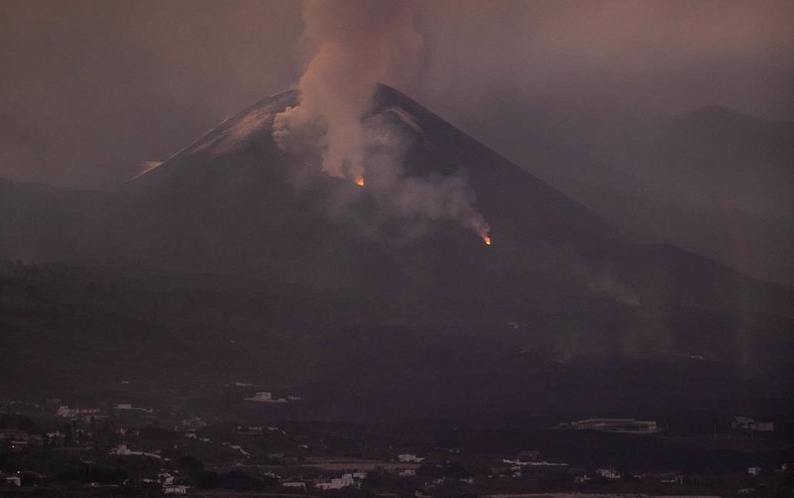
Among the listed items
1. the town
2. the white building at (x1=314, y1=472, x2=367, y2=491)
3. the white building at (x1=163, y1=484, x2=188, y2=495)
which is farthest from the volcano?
the white building at (x1=163, y1=484, x2=188, y2=495)

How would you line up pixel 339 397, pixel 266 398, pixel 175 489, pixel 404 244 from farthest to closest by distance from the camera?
pixel 404 244 < pixel 339 397 < pixel 266 398 < pixel 175 489

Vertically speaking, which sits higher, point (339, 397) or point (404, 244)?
point (404, 244)

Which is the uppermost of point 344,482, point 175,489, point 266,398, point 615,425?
point 266,398

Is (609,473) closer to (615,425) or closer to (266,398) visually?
(615,425)

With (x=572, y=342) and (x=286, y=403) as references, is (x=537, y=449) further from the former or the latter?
(x=572, y=342)

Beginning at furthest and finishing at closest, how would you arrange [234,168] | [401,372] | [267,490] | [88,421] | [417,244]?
[234,168] → [417,244] → [401,372] → [88,421] → [267,490]

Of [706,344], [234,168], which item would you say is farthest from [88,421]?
[234,168]

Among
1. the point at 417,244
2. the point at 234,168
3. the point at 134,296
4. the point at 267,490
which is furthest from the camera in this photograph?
the point at 234,168

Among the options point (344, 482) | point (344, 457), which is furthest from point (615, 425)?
point (344, 482)

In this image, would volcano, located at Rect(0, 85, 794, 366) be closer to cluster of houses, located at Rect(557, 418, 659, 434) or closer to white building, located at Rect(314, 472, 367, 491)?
cluster of houses, located at Rect(557, 418, 659, 434)

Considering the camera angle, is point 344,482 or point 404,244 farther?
point 404,244
